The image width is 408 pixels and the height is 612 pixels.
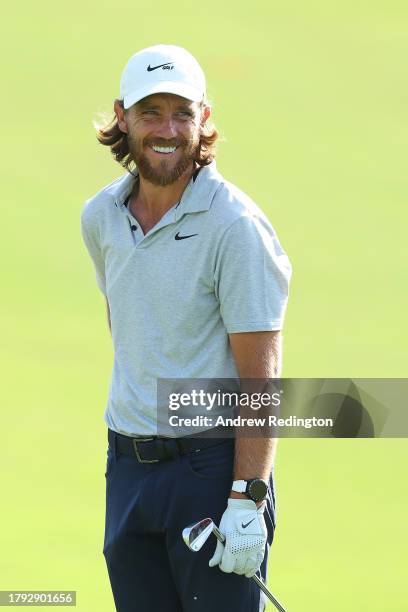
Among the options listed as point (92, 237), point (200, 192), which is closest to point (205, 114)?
point (200, 192)

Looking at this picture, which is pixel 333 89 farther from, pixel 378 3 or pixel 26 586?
pixel 26 586

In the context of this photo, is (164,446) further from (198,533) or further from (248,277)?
(248,277)

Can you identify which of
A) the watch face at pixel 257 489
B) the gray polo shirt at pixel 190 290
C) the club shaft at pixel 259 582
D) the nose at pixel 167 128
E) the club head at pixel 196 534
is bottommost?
the club shaft at pixel 259 582

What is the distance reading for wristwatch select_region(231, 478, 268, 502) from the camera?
12.6ft

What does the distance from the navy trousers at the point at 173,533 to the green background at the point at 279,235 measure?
6.08 feet

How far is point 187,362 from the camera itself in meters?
3.93

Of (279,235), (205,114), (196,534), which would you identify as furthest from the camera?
(279,235)

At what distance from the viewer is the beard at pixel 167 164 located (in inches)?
158

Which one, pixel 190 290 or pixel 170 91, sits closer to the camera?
pixel 190 290

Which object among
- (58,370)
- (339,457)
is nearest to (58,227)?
(58,370)

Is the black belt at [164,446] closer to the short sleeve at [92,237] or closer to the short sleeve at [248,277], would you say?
the short sleeve at [248,277]

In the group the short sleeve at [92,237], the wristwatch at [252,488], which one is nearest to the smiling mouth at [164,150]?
the short sleeve at [92,237]

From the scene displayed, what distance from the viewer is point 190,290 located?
3.88m

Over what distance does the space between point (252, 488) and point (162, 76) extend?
1222 millimetres
